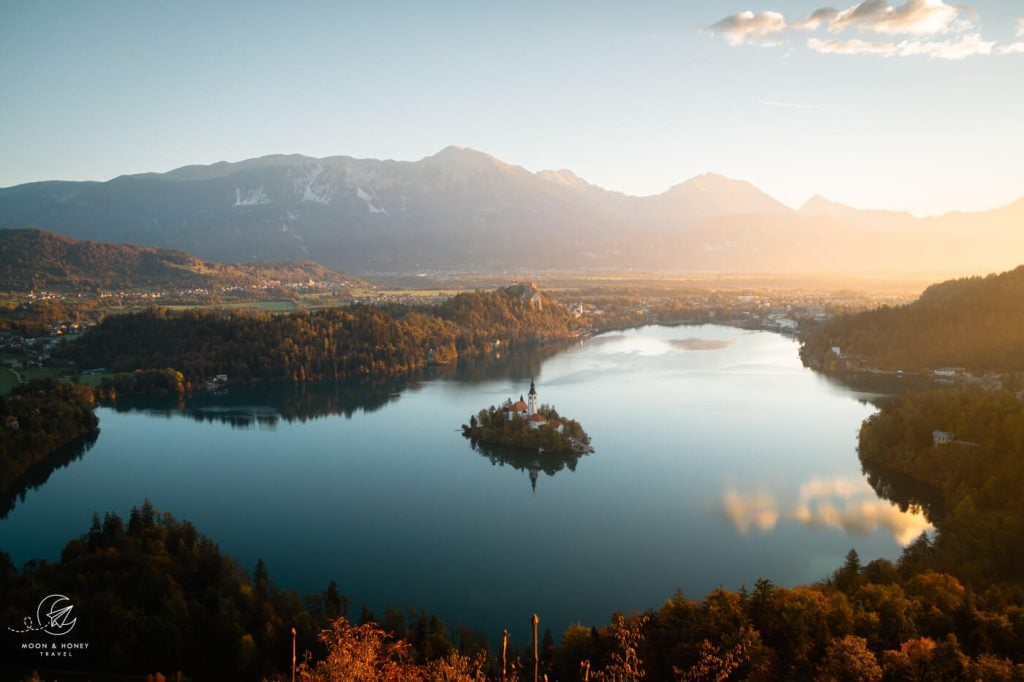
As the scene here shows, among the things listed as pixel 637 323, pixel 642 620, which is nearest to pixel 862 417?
pixel 642 620

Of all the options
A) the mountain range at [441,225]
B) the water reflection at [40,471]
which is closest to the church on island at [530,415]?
the water reflection at [40,471]

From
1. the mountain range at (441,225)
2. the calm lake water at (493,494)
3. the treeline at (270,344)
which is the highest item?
the mountain range at (441,225)

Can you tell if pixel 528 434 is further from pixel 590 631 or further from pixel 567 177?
pixel 567 177

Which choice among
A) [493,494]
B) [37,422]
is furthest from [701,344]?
[37,422]

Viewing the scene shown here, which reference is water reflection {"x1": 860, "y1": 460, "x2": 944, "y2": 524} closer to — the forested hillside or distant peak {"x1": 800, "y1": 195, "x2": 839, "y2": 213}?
the forested hillside

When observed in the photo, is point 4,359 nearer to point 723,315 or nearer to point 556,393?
point 556,393

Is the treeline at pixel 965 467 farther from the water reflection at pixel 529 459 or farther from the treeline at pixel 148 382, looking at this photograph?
the treeline at pixel 148 382
